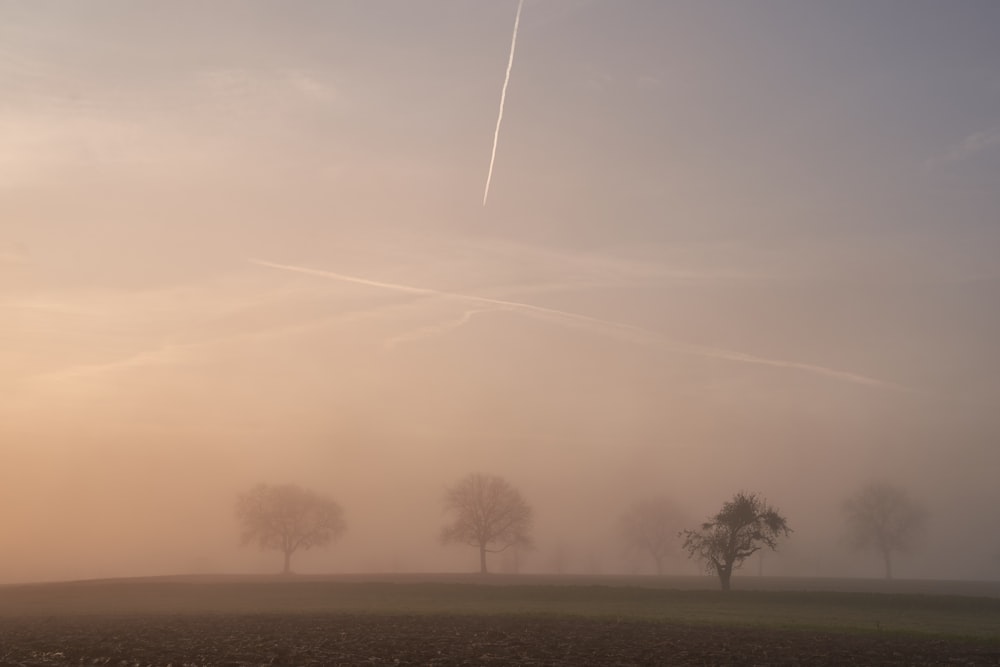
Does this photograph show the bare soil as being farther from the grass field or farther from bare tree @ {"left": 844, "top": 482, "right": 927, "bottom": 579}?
bare tree @ {"left": 844, "top": 482, "right": 927, "bottom": 579}

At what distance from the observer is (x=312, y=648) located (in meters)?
38.4

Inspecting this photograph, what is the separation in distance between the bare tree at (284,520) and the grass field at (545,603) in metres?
40.7

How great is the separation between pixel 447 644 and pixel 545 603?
3245 cm

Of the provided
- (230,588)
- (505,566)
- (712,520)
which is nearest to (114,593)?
(230,588)

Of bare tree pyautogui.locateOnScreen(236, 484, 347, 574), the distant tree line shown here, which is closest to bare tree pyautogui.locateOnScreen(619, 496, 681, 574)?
the distant tree line

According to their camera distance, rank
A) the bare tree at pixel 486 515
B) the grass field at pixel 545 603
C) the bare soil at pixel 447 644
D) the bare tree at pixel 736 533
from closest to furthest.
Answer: the bare soil at pixel 447 644 → the grass field at pixel 545 603 → the bare tree at pixel 736 533 → the bare tree at pixel 486 515

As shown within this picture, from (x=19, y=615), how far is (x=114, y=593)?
2275cm

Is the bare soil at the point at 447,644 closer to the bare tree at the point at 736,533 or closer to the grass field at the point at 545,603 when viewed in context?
the grass field at the point at 545,603

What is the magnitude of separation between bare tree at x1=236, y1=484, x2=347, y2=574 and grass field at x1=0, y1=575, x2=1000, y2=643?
40.7 m

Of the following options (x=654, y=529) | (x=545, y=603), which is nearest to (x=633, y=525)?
(x=654, y=529)

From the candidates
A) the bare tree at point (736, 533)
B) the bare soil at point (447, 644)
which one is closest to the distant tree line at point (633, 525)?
the bare tree at point (736, 533)

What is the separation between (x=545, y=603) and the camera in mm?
Result: 70875

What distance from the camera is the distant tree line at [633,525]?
85438 millimetres

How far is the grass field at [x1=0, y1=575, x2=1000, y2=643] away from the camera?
55.2 meters
